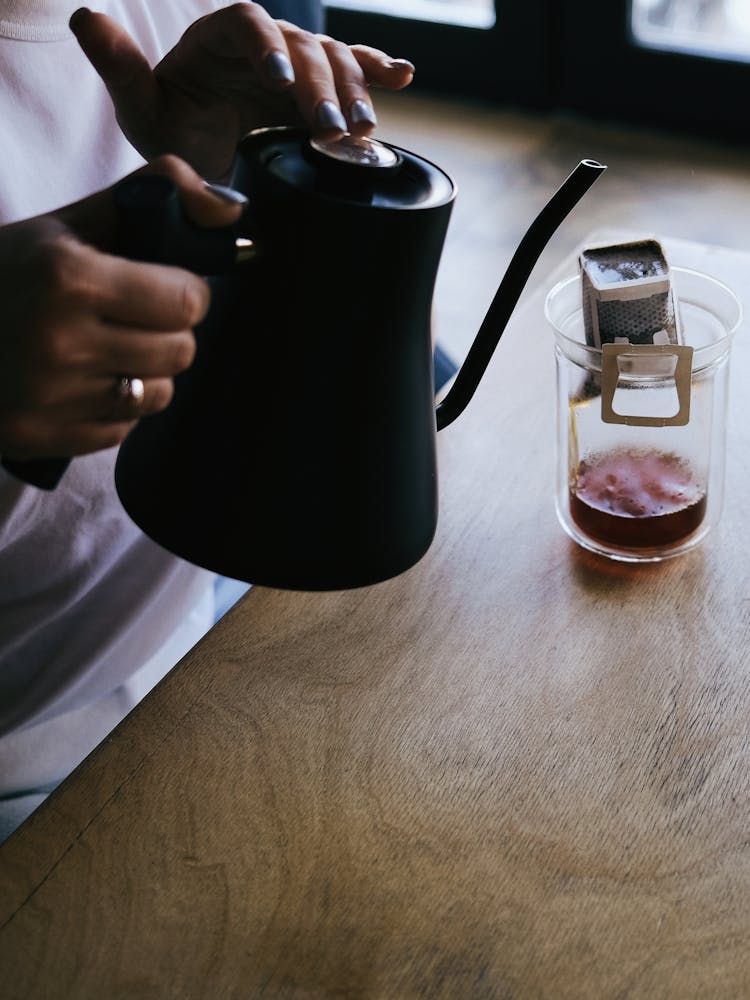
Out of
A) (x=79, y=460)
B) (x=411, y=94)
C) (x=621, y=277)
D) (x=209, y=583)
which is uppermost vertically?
(x=621, y=277)

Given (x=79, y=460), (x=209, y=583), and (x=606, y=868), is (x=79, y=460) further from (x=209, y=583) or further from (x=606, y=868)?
(x=606, y=868)

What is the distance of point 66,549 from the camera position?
0.95 metres

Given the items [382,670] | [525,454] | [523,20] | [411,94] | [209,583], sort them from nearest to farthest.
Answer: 1. [382,670]
2. [525,454]
3. [209,583]
4. [523,20]
5. [411,94]

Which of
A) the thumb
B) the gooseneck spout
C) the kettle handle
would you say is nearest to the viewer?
the kettle handle

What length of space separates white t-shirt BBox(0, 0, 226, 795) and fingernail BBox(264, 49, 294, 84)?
1.03ft

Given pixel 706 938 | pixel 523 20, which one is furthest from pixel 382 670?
pixel 523 20

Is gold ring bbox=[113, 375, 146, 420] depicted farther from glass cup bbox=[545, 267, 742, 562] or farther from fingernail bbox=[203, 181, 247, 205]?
glass cup bbox=[545, 267, 742, 562]

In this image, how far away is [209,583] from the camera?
1.10m

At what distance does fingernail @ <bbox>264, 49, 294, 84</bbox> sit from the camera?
0.65m

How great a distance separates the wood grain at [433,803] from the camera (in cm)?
57

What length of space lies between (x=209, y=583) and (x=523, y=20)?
5.60 feet

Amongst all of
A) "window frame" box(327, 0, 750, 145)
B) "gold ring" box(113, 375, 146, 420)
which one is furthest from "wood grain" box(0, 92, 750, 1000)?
"window frame" box(327, 0, 750, 145)

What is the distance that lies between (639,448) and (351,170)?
1.11 ft

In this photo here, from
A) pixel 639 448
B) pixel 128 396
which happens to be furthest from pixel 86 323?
pixel 639 448
